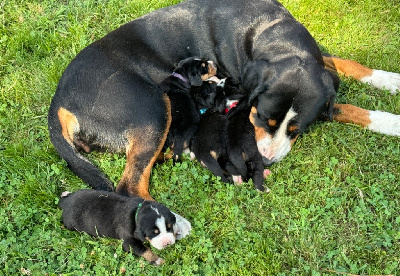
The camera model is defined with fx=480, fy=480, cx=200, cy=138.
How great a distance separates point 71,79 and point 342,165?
281cm

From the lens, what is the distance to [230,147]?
459cm

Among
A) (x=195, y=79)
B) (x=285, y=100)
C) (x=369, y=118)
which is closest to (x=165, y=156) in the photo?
(x=195, y=79)

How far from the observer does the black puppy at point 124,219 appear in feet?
13.0

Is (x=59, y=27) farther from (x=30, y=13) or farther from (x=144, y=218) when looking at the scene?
(x=144, y=218)

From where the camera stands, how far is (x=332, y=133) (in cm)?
500

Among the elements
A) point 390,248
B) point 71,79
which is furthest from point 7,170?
point 390,248

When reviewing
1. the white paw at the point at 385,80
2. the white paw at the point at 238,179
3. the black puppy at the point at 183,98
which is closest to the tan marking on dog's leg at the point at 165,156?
the black puppy at the point at 183,98

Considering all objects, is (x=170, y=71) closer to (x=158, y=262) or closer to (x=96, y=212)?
(x=96, y=212)

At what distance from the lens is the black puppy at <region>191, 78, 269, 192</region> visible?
4582 mm

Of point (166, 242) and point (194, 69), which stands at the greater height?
point (194, 69)

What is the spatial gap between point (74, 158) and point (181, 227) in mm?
1292

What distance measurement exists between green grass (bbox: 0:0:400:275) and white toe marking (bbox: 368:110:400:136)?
72 millimetres

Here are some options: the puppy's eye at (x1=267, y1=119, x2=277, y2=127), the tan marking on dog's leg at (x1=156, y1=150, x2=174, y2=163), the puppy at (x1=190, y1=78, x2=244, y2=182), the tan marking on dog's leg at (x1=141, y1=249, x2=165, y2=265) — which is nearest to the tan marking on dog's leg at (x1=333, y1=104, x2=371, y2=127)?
the puppy's eye at (x1=267, y1=119, x2=277, y2=127)

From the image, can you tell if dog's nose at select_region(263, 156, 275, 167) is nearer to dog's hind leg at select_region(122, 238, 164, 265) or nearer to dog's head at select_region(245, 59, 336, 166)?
dog's head at select_region(245, 59, 336, 166)
